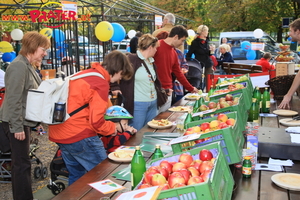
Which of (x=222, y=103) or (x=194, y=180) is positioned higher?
(x=222, y=103)

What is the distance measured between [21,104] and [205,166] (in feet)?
7.51

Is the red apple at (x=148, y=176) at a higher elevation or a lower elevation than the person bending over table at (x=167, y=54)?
lower

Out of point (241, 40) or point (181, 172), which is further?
point (241, 40)

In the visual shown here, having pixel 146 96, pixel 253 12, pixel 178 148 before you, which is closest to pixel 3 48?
pixel 146 96

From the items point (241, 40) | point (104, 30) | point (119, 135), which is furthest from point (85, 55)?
point (119, 135)

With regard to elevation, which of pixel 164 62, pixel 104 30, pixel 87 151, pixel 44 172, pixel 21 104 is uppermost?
pixel 104 30

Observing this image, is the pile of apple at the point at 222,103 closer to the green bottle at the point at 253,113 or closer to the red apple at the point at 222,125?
the green bottle at the point at 253,113

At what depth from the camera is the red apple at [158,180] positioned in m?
1.64

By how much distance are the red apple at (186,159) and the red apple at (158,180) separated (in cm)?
24

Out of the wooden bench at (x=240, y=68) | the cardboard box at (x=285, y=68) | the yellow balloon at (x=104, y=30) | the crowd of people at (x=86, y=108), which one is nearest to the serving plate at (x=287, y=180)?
the crowd of people at (x=86, y=108)

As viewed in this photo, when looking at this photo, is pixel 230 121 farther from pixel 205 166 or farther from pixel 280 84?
pixel 280 84

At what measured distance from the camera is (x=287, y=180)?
2.18m

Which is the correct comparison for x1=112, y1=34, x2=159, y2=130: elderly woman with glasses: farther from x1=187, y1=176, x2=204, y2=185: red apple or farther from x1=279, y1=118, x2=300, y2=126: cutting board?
x1=187, y1=176, x2=204, y2=185: red apple

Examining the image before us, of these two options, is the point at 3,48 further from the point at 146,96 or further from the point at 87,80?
the point at 87,80
